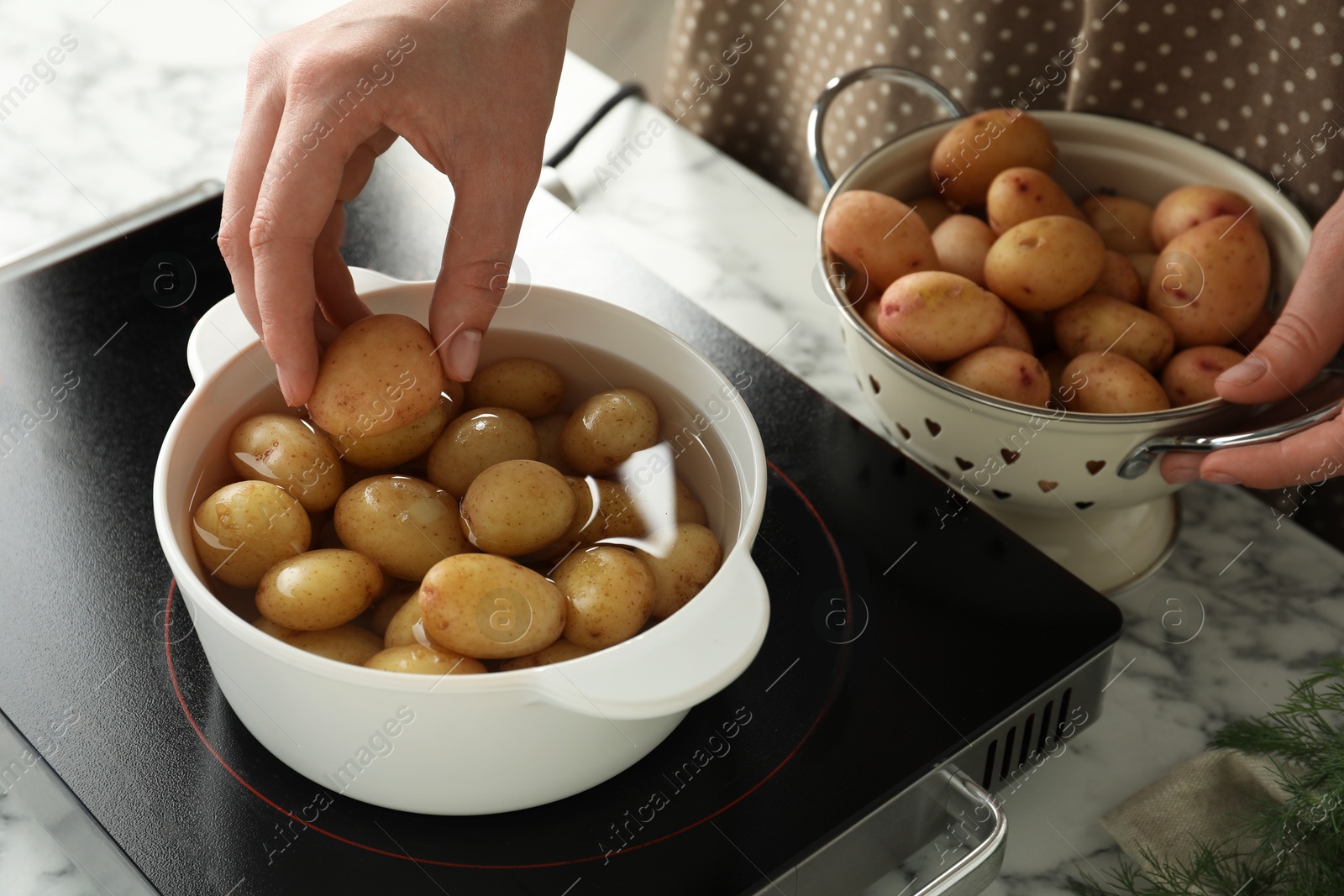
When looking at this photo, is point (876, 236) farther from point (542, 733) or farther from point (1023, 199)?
point (542, 733)

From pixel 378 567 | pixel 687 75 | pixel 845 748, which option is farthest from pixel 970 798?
pixel 687 75

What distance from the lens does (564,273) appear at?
0.92m

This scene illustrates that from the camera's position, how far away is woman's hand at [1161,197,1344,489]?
65 cm

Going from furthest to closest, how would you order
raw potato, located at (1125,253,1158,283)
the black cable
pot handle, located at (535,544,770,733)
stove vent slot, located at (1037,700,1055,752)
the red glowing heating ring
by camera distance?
the black cable < raw potato, located at (1125,253,1158,283) < stove vent slot, located at (1037,700,1055,752) < the red glowing heating ring < pot handle, located at (535,544,770,733)

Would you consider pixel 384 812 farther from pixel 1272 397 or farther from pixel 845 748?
pixel 1272 397

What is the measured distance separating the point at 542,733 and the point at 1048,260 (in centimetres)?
43

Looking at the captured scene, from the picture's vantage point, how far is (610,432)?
0.64m

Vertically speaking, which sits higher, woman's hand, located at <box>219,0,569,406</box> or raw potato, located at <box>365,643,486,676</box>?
woman's hand, located at <box>219,0,569,406</box>

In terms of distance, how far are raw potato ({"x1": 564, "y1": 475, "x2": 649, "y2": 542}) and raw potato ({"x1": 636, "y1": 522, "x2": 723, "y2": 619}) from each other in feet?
0.08

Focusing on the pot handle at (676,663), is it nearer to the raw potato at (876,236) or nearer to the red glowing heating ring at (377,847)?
the red glowing heating ring at (377,847)

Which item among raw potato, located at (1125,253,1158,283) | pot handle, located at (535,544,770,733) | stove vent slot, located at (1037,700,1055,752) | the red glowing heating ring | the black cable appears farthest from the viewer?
the black cable

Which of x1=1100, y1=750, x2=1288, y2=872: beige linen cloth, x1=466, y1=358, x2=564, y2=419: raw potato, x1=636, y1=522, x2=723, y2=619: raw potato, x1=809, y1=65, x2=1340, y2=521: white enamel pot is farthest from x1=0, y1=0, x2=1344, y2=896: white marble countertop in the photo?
x1=466, y1=358, x2=564, y2=419: raw potato

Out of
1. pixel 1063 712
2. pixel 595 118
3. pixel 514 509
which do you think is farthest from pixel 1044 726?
pixel 595 118

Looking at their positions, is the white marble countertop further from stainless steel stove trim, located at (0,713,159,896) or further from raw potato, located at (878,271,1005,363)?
raw potato, located at (878,271,1005,363)
